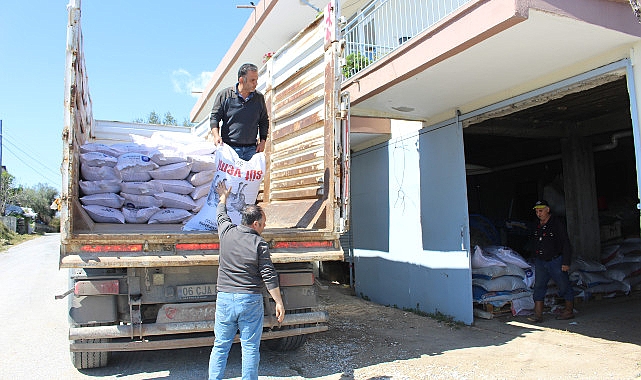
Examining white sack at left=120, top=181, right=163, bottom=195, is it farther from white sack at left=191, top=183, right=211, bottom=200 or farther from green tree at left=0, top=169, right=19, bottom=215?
green tree at left=0, top=169, right=19, bottom=215

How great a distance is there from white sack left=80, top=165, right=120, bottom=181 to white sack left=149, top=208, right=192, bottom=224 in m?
0.59

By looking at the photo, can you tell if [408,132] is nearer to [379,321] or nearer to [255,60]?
[379,321]

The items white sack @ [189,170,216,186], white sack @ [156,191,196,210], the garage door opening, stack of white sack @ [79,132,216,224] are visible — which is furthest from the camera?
the garage door opening

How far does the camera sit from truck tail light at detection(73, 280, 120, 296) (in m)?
3.85

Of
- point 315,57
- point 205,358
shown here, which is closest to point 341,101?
point 315,57

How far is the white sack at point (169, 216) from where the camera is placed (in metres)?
→ 5.18

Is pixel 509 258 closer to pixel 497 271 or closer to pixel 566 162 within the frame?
pixel 497 271

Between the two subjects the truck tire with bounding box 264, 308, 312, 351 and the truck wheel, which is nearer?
the truck wheel

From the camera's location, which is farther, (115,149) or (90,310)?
(115,149)

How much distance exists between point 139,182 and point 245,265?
2297 mm

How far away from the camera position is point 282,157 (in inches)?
235

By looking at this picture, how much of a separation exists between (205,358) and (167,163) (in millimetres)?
2175

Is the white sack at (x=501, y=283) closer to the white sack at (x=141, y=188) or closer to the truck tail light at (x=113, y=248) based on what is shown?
the white sack at (x=141, y=188)

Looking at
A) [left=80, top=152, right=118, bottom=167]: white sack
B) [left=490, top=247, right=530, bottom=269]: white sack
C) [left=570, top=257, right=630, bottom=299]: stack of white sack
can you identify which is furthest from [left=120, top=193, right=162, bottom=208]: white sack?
[left=570, top=257, right=630, bottom=299]: stack of white sack
